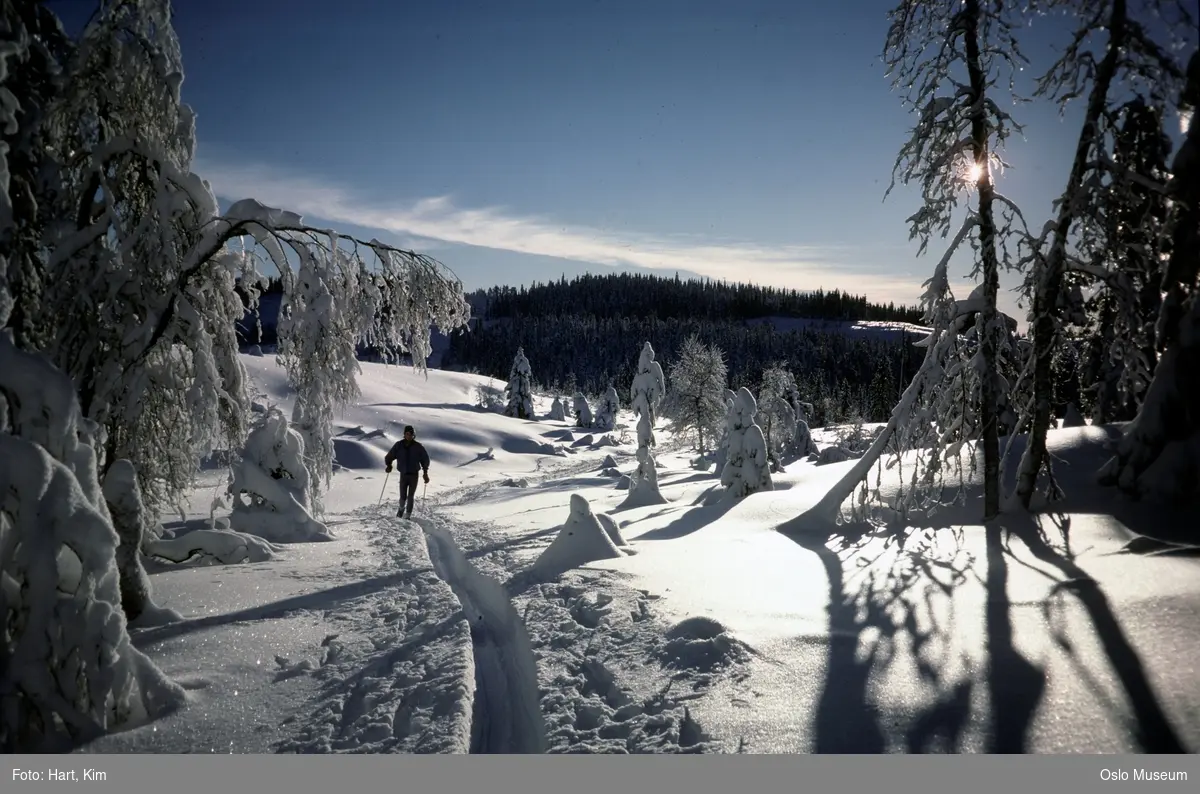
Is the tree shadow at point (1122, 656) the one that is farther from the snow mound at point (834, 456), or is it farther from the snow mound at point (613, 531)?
the snow mound at point (834, 456)

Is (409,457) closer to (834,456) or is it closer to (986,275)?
(986,275)

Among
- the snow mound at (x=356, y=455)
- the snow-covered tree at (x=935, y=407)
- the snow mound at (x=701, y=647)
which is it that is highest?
the snow-covered tree at (x=935, y=407)

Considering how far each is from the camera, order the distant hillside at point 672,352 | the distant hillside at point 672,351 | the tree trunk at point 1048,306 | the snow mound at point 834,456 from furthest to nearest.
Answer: the distant hillside at point 672,351
the distant hillside at point 672,352
the snow mound at point 834,456
the tree trunk at point 1048,306

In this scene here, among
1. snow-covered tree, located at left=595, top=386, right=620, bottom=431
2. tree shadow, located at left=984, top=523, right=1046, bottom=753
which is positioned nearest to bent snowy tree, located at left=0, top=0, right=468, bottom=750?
tree shadow, located at left=984, top=523, right=1046, bottom=753

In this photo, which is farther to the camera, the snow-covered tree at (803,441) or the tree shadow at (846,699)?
the snow-covered tree at (803,441)

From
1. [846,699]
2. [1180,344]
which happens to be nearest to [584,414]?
[1180,344]

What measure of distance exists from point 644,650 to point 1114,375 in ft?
36.8

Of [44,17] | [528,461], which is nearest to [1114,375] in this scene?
[44,17]

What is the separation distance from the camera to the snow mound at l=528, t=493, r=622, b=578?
8070mm

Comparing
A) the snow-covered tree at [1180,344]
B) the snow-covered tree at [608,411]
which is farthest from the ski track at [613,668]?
the snow-covered tree at [608,411]

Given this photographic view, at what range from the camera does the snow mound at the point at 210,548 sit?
24.2 feet

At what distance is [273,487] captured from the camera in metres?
9.98

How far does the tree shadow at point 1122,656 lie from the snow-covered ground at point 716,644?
0.02 meters

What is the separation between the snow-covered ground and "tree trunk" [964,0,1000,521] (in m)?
0.91
